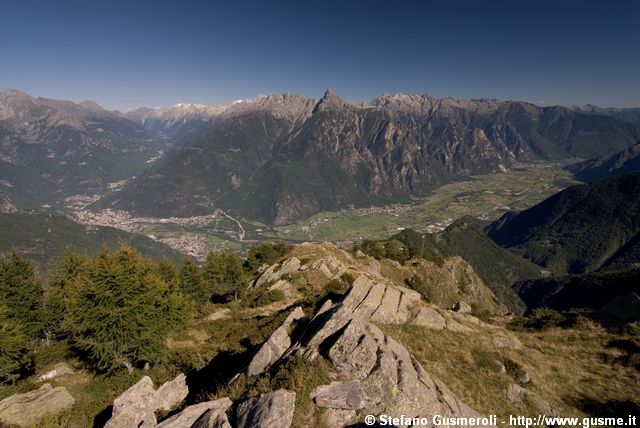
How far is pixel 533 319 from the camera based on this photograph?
5078 centimetres

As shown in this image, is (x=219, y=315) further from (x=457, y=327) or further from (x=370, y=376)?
(x=370, y=376)

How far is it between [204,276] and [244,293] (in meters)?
11.4

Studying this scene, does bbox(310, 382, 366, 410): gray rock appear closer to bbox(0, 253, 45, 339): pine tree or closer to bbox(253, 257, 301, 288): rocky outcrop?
bbox(253, 257, 301, 288): rocky outcrop

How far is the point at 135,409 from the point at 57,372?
73.9ft

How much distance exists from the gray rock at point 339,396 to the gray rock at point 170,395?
42.0 ft

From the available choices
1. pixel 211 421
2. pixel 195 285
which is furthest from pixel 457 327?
pixel 195 285

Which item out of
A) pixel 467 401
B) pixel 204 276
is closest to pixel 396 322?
pixel 467 401

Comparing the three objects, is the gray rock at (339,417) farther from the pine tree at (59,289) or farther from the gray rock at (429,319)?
the pine tree at (59,289)

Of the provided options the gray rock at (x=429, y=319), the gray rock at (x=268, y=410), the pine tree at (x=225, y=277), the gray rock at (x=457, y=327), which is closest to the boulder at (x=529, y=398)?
the gray rock at (x=457, y=327)

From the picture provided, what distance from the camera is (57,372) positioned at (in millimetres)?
37312

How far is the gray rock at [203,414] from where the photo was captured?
18442mm

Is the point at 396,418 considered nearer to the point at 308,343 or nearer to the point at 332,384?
the point at 332,384

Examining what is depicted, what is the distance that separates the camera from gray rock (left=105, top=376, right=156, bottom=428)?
2210 centimetres

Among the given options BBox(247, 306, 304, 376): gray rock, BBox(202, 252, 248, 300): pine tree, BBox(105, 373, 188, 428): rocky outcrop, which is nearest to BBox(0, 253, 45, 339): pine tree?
BBox(202, 252, 248, 300): pine tree
